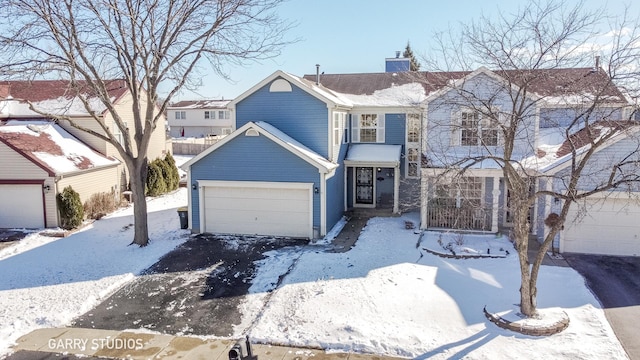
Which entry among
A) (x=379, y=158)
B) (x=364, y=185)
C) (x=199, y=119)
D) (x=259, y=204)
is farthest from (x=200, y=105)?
(x=259, y=204)

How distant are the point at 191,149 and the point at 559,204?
3135cm

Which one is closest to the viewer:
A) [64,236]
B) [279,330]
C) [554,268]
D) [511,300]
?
[279,330]

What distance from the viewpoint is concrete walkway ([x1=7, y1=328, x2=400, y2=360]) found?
8.75 meters

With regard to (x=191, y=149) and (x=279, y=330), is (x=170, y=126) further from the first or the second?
(x=279, y=330)

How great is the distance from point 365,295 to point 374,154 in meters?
9.66

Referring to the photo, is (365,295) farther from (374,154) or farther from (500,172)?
(374,154)

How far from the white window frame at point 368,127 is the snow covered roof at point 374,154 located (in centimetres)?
33

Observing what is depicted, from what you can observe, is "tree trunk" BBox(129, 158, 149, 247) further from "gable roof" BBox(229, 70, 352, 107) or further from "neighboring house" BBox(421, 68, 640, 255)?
"neighboring house" BBox(421, 68, 640, 255)

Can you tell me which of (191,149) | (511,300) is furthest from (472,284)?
(191,149)

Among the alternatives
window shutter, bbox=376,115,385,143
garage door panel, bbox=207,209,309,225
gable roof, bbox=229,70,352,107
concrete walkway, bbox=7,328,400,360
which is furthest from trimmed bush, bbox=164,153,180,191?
concrete walkway, bbox=7,328,400,360

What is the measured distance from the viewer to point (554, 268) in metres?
13.2

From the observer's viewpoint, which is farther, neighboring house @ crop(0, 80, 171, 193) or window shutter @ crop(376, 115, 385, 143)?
neighboring house @ crop(0, 80, 171, 193)

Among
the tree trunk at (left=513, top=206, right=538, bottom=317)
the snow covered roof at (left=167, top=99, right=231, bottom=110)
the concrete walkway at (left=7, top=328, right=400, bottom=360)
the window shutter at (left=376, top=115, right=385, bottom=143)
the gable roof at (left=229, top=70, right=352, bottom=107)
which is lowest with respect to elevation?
the concrete walkway at (left=7, top=328, right=400, bottom=360)

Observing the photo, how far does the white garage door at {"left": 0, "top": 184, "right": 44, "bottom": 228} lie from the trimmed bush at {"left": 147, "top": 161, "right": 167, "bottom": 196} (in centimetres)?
635
